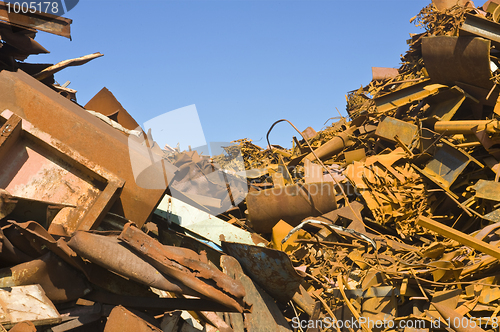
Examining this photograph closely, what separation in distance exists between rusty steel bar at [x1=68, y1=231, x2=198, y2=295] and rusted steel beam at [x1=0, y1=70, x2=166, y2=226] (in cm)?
95

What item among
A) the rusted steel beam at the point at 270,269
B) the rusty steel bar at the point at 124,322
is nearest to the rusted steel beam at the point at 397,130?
the rusted steel beam at the point at 270,269

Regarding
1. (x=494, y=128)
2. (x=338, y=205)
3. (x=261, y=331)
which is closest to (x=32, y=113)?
(x=261, y=331)

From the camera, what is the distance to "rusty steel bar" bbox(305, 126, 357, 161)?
18.7 ft

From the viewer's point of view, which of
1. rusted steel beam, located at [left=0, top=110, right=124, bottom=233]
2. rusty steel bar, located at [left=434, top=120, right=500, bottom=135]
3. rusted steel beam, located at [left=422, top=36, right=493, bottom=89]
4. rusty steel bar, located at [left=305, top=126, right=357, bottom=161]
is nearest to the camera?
rusted steel beam, located at [left=0, top=110, right=124, bottom=233]

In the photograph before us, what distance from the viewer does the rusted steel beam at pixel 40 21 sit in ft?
12.0

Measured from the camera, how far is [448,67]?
15.7ft

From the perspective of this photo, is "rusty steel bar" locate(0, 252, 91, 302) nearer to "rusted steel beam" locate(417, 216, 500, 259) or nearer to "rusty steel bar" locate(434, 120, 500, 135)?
"rusted steel beam" locate(417, 216, 500, 259)

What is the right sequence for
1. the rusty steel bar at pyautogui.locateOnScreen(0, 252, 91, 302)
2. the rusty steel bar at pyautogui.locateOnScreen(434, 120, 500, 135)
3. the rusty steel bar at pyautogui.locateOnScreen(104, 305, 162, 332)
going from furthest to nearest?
the rusty steel bar at pyautogui.locateOnScreen(434, 120, 500, 135)
the rusty steel bar at pyautogui.locateOnScreen(0, 252, 91, 302)
the rusty steel bar at pyautogui.locateOnScreen(104, 305, 162, 332)

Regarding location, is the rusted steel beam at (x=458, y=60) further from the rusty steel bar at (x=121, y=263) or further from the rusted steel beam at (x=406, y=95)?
the rusty steel bar at (x=121, y=263)

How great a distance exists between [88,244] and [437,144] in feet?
13.5

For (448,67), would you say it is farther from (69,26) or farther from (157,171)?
(69,26)

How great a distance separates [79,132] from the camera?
335 cm

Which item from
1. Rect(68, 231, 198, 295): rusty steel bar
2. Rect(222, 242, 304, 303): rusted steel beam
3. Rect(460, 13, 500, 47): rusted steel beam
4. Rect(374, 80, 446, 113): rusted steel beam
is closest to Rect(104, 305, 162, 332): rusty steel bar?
Rect(68, 231, 198, 295): rusty steel bar

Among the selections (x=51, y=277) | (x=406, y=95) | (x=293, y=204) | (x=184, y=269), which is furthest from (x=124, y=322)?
(x=406, y=95)
